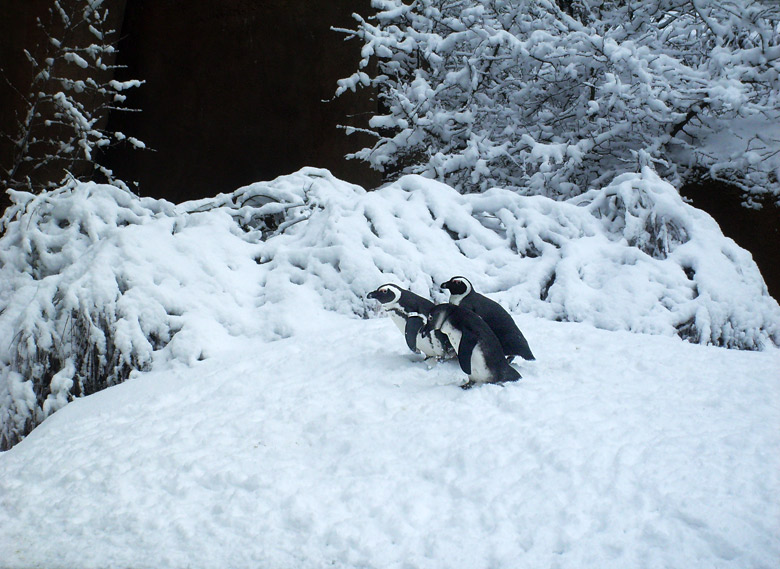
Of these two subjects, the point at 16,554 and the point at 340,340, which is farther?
the point at 340,340

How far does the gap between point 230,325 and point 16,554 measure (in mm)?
2164

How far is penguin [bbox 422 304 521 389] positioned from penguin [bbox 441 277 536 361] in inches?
5.6

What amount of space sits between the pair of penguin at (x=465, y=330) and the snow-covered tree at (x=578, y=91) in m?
3.69

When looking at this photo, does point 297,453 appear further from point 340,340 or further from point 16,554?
point 340,340

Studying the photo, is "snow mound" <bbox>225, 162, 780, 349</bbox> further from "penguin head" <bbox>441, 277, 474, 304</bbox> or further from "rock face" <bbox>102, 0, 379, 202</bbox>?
"rock face" <bbox>102, 0, 379, 202</bbox>

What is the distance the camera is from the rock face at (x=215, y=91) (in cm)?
764

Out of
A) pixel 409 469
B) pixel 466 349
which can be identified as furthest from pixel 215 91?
pixel 409 469

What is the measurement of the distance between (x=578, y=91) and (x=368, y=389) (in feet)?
18.7

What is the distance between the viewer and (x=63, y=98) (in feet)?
21.6

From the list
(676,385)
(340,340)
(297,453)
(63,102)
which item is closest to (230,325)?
(340,340)

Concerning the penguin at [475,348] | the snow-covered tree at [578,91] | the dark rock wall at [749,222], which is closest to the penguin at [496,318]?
the penguin at [475,348]

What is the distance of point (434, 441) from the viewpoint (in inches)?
103

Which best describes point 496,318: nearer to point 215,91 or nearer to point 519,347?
point 519,347

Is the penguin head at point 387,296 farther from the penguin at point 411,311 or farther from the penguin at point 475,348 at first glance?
the penguin at point 475,348
